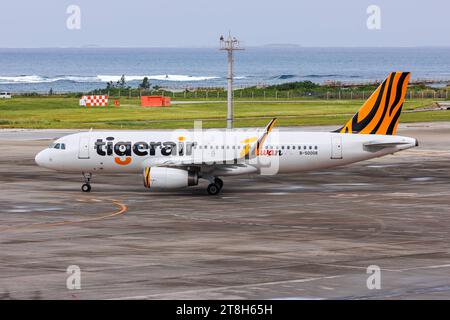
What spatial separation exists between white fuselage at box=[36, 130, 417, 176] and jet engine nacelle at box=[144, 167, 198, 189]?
1.88 meters

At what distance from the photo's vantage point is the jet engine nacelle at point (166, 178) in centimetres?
6178

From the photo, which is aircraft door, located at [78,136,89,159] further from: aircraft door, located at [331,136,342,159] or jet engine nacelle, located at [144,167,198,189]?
aircraft door, located at [331,136,342,159]

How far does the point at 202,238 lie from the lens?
154ft

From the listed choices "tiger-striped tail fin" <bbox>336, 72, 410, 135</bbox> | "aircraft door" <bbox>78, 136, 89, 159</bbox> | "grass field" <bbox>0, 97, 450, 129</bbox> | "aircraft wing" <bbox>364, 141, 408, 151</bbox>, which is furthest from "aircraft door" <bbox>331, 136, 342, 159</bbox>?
"grass field" <bbox>0, 97, 450, 129</bbox>

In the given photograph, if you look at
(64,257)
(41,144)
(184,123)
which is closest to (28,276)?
(64,257)

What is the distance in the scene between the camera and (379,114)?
66.2m

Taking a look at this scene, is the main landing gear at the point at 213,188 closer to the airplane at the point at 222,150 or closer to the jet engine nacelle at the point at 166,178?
the airplane at the point at 222,150

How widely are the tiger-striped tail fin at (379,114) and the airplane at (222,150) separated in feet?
0.21

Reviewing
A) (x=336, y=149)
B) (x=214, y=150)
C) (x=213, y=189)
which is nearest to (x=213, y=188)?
(x=213, y=189)

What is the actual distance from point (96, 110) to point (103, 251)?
107 metres

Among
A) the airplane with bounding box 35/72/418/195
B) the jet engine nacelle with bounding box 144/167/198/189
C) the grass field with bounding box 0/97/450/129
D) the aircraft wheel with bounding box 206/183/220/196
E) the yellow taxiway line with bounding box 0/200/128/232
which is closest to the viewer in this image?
the yellow taxiway line with bounding box 0/200/128/232

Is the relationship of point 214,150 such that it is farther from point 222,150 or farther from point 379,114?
point 379,114

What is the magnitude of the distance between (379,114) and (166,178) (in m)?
15.0

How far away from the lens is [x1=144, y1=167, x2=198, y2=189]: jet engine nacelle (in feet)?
203
